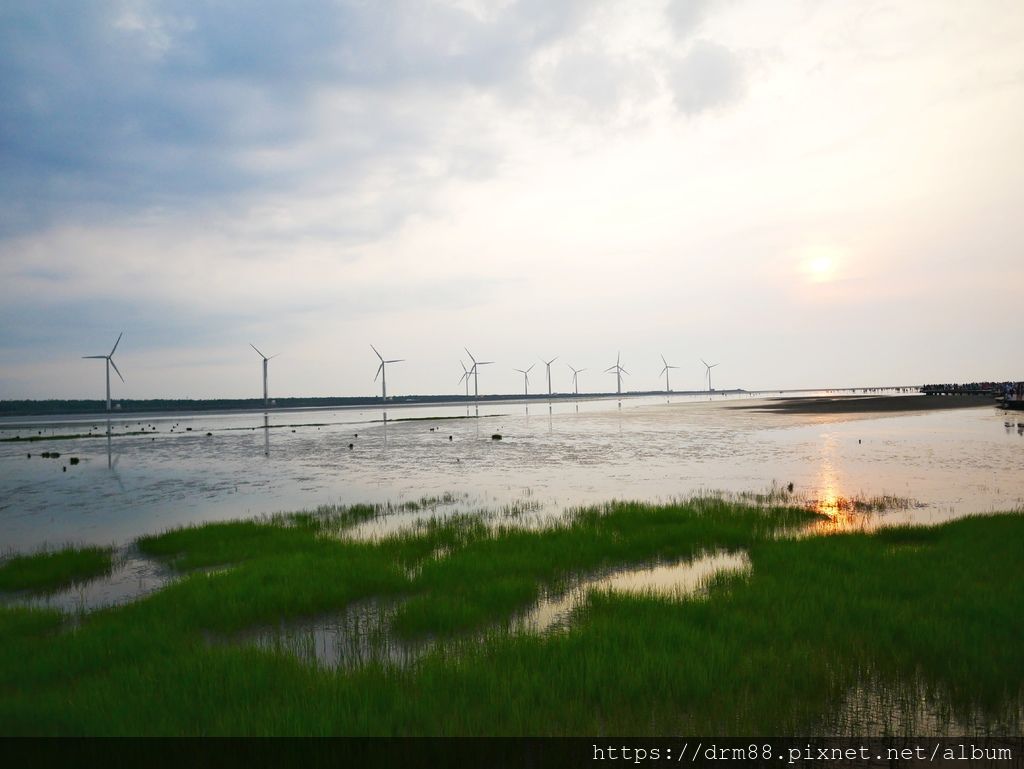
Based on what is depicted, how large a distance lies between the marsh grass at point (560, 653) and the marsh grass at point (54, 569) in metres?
3.25

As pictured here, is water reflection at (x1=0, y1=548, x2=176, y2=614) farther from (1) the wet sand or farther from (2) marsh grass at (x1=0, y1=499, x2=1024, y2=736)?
(1) the wet sand

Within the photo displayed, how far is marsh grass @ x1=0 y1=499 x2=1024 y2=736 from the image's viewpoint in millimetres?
7426

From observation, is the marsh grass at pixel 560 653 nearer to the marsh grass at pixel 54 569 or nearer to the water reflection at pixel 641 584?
the water reflection at pixel 641 584

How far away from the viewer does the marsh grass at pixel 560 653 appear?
7.43 meters

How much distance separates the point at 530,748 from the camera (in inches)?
269

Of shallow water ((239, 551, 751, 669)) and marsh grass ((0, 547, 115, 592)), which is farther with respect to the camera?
marsh grass ((0, 547, 115, 592))

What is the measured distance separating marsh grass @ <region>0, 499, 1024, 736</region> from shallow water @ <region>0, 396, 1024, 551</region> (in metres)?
6.97

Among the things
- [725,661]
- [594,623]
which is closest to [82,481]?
[594,623]

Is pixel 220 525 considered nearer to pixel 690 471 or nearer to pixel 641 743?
pixel 641 743

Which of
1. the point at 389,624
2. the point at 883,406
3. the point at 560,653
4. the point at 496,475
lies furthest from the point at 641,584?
the point at 883,406

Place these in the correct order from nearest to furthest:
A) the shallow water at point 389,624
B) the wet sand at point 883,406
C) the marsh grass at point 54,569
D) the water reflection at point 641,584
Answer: the shallow water at point 389,624
the water reflection at point 641,584
the marsh grass at point 54,569
the wet sand at point 883,406

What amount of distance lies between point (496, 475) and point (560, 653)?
24567mm

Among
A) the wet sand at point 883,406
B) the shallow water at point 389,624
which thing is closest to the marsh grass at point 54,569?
the shallow water at point 389,624

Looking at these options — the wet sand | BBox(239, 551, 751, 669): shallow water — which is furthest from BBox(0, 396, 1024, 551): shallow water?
the wet sand
